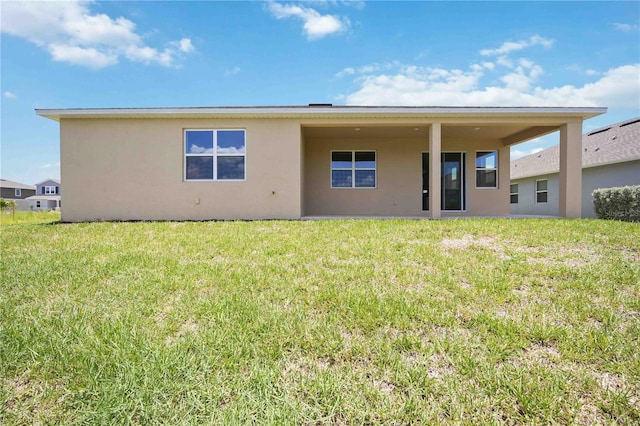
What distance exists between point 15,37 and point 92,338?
10737mm

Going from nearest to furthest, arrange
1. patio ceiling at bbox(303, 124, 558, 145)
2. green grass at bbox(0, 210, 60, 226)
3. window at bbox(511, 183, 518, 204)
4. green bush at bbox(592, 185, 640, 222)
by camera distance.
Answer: green bush at bbox(592, 185, 640, 222) → patio ceiling at bbox(303, 124, 558, 145) → green grass at bbox(0, 210, 60, 226) → window at bbox(511, 183, 518, 204)

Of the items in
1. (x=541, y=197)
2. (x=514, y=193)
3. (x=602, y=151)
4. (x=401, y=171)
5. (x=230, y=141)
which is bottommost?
(x=541, y=197)

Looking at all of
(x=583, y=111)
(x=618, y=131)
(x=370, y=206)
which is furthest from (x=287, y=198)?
(x=618, y=131)

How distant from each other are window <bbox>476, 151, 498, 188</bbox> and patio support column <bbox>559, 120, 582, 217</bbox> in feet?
11.3

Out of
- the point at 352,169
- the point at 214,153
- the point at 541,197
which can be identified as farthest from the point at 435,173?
the point at 541,197

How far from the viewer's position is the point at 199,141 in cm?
1017

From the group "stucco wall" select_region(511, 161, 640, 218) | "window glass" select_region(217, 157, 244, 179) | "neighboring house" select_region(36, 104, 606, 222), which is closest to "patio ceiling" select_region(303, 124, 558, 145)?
"neighboring house" select_region(36, 104, 606, 222)

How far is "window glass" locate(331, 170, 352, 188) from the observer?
42.1 feet

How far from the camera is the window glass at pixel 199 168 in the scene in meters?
10.2

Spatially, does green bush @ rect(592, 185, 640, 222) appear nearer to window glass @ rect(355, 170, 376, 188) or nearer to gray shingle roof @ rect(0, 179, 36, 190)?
window glass @ rect(355, 170, 376, 188)

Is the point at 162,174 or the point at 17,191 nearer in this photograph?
the point at 162,174

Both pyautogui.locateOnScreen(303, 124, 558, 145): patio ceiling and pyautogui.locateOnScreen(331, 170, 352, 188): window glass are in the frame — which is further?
pyautogui.locateOnScreen(331, 170, 352, 188): window glass

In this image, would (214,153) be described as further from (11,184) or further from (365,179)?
(11,184)

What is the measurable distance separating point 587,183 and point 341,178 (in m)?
12.2
